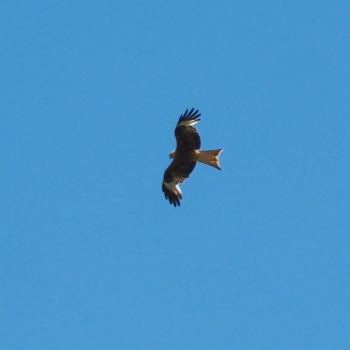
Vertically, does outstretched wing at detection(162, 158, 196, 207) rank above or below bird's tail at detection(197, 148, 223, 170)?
above

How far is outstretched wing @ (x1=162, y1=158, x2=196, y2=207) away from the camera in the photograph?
19.7 metres

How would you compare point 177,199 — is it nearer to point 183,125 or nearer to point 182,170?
point 182,170

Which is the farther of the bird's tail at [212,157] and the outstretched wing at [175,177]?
the outstretched wing at [175,177]

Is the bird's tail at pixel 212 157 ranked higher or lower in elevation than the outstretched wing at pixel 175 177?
lower

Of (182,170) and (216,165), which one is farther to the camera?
(182,170)

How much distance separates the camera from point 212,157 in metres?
18.7

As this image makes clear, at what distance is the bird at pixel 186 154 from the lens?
738 inches

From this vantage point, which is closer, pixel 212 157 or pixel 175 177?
pixel 212 157

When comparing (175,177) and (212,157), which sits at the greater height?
(175,177)

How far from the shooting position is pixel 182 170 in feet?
65.1

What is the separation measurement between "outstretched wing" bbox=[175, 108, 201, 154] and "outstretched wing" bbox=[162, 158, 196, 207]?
1.91ft

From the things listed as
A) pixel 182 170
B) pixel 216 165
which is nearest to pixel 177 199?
pixel 182 170

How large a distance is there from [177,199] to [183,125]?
2.09 metres

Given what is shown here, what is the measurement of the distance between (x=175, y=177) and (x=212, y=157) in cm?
168
